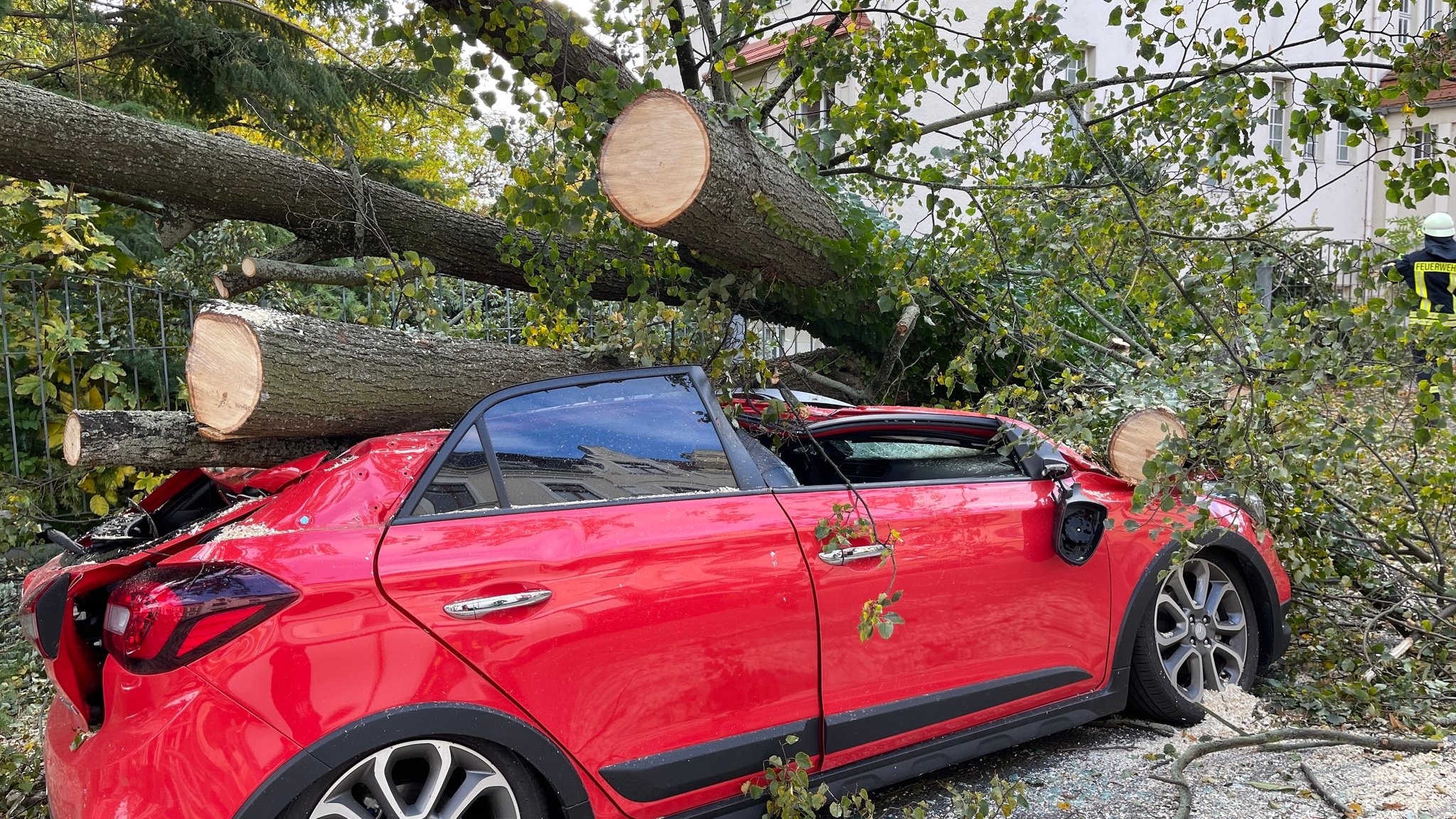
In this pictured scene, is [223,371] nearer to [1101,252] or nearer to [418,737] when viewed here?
[418,737]

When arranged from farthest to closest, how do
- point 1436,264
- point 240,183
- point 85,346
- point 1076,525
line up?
point 1436,264 → point 85,346 → point 240,183 → point 1076,525

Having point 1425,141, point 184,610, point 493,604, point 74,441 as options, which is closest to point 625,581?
point 493,604

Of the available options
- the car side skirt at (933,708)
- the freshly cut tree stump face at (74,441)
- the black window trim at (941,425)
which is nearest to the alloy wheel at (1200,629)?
the car side skirt at (933,708)

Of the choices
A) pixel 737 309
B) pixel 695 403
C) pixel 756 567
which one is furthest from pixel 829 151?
pixel 756 567

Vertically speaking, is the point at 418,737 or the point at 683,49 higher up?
the point at 683,49

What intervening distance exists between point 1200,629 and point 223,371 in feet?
11.8

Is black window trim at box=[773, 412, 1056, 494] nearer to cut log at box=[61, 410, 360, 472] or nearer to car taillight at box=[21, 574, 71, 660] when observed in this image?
cut log at box=[61, 410, 360, 472]

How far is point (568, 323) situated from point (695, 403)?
1.80 meters

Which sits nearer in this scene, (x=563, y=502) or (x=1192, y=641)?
(x=563, y=502)

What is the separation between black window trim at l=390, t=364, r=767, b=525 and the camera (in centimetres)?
236

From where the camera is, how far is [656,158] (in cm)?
305

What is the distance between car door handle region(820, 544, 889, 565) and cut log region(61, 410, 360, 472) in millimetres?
1827

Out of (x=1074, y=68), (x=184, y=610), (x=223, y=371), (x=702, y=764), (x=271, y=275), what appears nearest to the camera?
(x=184, y=610)

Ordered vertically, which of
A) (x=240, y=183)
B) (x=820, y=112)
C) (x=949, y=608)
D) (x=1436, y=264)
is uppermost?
(x=820, y=112)
